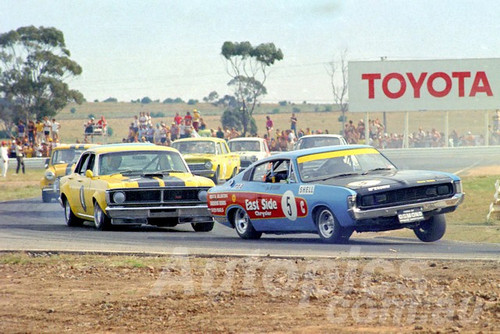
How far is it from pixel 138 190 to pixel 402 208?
186 inches

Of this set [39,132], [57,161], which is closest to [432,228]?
[57,161]

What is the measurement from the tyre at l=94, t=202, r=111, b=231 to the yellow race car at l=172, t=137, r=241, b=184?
900cm

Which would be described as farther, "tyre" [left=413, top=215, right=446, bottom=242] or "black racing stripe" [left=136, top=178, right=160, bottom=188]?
"black racing stripe" [left=136, top=178, right=160, bottom=188]

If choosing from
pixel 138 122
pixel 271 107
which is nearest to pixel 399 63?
pixel 138 122

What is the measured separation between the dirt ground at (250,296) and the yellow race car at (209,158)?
13509mm

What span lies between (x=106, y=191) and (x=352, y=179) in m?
4.34

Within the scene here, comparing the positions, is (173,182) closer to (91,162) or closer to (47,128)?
(91,162)

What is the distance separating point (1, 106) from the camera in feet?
214

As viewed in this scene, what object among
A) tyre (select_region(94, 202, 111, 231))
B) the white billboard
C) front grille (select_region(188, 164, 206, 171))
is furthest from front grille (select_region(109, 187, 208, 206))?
the white billboard

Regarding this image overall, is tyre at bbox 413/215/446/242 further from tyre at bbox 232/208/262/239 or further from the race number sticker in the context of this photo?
tyre at bbox 232/208/262/239

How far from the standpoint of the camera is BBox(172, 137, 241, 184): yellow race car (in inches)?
984

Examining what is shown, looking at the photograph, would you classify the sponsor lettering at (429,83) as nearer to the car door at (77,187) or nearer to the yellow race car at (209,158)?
the yellow race car at (209,158)

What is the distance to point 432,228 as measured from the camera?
13047 mm

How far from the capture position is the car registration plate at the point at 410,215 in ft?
40.4
